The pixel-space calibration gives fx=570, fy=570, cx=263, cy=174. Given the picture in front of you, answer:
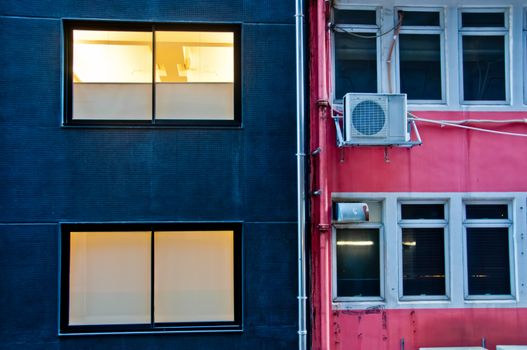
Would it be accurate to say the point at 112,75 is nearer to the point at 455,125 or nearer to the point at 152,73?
the point at 152,73

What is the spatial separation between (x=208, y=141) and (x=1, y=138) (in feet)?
9.97

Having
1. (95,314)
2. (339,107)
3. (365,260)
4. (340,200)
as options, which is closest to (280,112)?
(339,107)

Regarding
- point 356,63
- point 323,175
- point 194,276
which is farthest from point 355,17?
point 194,276

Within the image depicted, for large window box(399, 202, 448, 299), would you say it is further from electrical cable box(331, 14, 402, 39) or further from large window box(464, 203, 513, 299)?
electrical cable box(331, 14, 402, 39)

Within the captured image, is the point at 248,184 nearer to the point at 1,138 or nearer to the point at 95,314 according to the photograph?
the point at 95,314

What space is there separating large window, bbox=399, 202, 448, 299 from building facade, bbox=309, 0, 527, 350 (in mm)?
16

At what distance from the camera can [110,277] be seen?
8.49m

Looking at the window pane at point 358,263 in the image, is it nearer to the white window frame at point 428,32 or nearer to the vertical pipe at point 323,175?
the vertical pipe at point 323,175

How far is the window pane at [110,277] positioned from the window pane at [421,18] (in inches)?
209

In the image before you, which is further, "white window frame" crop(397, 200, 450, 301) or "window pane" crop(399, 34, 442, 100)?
"window pane" crop(399, 34, 442, 100)

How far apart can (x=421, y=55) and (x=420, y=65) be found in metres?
0.16

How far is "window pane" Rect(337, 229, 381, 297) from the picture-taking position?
8.84 meters

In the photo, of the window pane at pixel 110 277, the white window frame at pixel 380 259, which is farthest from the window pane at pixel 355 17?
the window pane at pixel 110 277

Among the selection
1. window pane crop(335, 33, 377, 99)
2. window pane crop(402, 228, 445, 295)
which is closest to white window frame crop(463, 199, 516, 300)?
window pane crop(402, 228, 445, 295)
